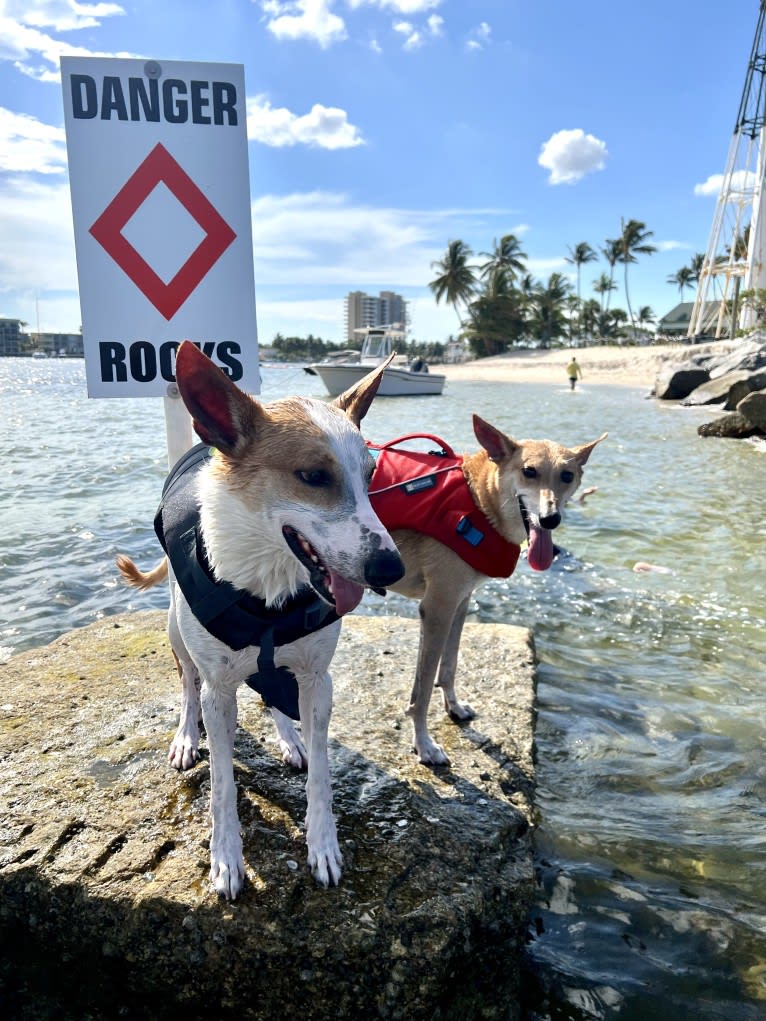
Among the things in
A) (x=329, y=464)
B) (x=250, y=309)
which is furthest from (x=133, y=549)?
(x=329, y=464)

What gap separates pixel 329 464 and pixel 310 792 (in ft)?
4.31

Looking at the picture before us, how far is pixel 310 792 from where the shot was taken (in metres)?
2.67

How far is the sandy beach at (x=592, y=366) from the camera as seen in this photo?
5925 cm

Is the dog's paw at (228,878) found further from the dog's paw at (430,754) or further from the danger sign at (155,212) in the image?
the danger sign at (155,212)

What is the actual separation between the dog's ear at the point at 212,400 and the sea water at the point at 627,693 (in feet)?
8.42

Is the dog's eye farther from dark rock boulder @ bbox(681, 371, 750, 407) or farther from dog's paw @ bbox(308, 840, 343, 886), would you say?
dark rock boulder @ bbox(681, 371, 750, 407)

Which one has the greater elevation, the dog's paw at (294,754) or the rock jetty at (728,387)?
the rock jetty at (728,387)

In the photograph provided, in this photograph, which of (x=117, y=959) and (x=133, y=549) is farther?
(x=133, y=549)

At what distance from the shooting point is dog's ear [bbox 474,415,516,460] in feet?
14.0

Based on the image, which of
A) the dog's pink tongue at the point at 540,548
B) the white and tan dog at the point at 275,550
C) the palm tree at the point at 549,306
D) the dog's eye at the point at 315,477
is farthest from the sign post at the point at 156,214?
the palm tree at the point at 549,306

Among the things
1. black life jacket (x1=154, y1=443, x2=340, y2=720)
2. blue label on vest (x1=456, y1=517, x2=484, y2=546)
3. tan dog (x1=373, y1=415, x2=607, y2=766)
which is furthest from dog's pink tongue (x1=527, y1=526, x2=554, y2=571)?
black life jacket (x1=154, y1=443, x2=340, y2=720)

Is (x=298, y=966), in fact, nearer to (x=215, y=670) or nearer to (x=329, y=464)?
(x=215, y=670)

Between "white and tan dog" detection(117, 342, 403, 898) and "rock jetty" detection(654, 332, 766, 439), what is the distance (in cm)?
2056

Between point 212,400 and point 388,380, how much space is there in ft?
136
